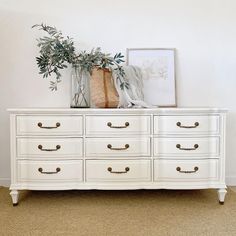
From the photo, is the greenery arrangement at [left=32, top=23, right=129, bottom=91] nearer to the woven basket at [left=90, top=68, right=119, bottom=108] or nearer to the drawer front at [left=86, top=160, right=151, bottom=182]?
the woven basket at [left=90, top=68, right=119, bottom=108]

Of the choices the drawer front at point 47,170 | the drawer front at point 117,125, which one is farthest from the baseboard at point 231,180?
the drawer front at point 47,170

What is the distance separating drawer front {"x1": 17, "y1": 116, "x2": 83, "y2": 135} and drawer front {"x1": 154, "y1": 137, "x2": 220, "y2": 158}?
606mm

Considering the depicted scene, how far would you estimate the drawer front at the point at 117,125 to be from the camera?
94.7 inches

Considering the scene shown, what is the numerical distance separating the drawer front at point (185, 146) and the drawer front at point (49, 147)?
1.96ft

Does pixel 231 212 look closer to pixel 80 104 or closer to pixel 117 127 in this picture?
pixel 117 127

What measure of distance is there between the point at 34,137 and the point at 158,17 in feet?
4.98

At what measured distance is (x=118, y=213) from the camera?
232 centimetres

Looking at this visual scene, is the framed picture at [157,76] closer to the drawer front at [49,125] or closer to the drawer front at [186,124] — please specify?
the drawer front at [186,124]

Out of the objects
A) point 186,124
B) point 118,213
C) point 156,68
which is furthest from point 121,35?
point 118,213

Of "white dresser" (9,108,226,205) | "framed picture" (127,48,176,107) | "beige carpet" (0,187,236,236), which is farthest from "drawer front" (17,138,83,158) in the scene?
"framed picture" (127,48,176,107)

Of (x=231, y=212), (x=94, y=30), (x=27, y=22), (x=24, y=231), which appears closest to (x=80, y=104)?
(x=94, y=30)

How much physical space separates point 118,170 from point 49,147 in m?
0.54

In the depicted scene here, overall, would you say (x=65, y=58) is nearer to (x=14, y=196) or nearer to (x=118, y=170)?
(x=118, y=170)

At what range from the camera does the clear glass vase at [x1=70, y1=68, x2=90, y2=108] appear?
2746 millimetres
